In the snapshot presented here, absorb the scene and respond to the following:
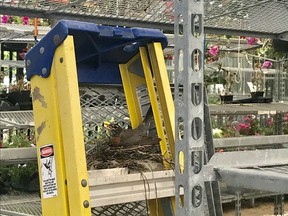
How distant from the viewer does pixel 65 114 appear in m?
1.18

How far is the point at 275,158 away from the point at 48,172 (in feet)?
1.72

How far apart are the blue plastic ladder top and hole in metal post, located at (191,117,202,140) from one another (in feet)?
1.29

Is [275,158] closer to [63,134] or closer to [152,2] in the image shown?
[63,134]

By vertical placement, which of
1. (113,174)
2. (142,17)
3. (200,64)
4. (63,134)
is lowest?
(113,174)

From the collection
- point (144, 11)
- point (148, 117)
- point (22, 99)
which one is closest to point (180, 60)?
point (148, 117)

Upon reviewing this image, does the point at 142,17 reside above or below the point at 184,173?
above

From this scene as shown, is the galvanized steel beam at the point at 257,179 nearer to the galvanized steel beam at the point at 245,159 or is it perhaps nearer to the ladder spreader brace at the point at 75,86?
the galvanized steel beam at the point at 245,159

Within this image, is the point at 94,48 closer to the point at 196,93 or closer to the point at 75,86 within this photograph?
the point at 75,86

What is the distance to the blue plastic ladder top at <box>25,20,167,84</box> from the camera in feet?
4.01

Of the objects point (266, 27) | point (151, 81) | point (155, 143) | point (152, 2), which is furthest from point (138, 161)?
point (266, 27)

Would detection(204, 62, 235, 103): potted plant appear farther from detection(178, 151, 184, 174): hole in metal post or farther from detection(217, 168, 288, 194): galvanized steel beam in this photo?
detection(217, 168, 288, 194): galvanized steel beam

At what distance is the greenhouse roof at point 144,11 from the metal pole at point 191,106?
0.94 meters

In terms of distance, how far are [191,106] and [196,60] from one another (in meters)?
0.09

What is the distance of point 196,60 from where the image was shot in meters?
0.97
